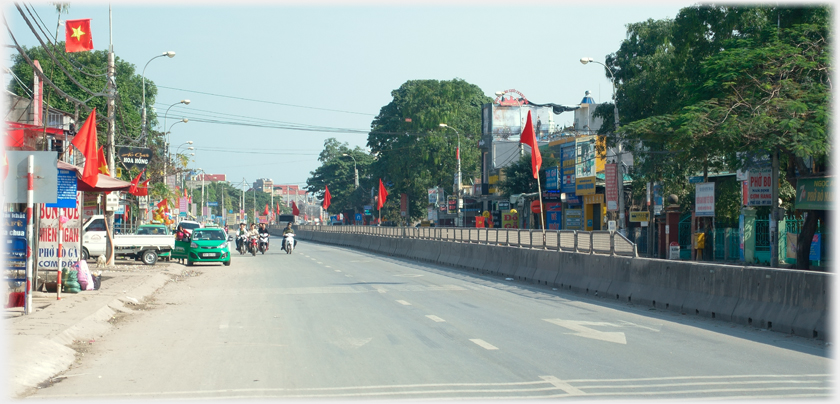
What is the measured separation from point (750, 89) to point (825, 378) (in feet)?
38.4

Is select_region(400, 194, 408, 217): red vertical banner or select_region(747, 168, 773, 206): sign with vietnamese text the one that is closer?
select_region(747, 168, 773, 206): sign with vietnamese text

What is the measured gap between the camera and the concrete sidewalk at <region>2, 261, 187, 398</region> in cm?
810

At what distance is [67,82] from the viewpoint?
58.5 m

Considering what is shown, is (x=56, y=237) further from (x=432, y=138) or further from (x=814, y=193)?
(x=432, y=138)

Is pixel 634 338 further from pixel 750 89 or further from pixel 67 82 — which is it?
pixel 67 82

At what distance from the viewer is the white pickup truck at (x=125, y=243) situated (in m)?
29.9

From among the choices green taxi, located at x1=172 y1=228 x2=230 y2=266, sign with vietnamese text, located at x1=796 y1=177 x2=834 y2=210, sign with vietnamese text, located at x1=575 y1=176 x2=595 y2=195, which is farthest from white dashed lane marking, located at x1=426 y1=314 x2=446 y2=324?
sign with vietnamese text, located at x1=575 y1=176 x2=595 y2=195

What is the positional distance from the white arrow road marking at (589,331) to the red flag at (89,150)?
11.1 meters

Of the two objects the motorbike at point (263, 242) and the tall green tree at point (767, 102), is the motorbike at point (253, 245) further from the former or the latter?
the tall green tree at point (767, 102)

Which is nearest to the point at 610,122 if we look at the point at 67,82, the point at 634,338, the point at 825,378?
the point at 634,338

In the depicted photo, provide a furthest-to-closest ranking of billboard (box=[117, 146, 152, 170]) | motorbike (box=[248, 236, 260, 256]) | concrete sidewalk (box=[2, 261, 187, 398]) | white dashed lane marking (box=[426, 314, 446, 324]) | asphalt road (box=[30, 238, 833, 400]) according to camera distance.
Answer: motorbike (box=[248, 236, 260, 256]) < billboard (box=[117, 146, 152, 170]) < white dashed lane marking (box=[426, 314, 446, 324]) < concrete sidewalk (box=[2, 261, 187, 398]) < asphalt road (box=[30, 238, 833, 400])

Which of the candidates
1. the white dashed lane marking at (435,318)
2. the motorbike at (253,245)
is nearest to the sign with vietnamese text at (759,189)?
the white dashed lane marking at (435,318)

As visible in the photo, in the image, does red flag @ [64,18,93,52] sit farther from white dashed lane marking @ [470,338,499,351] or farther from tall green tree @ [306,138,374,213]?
tall green tree @ [306,138,374,213]

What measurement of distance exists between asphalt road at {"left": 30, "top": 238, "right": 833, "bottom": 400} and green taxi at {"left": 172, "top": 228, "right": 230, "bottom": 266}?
14.2 meters
